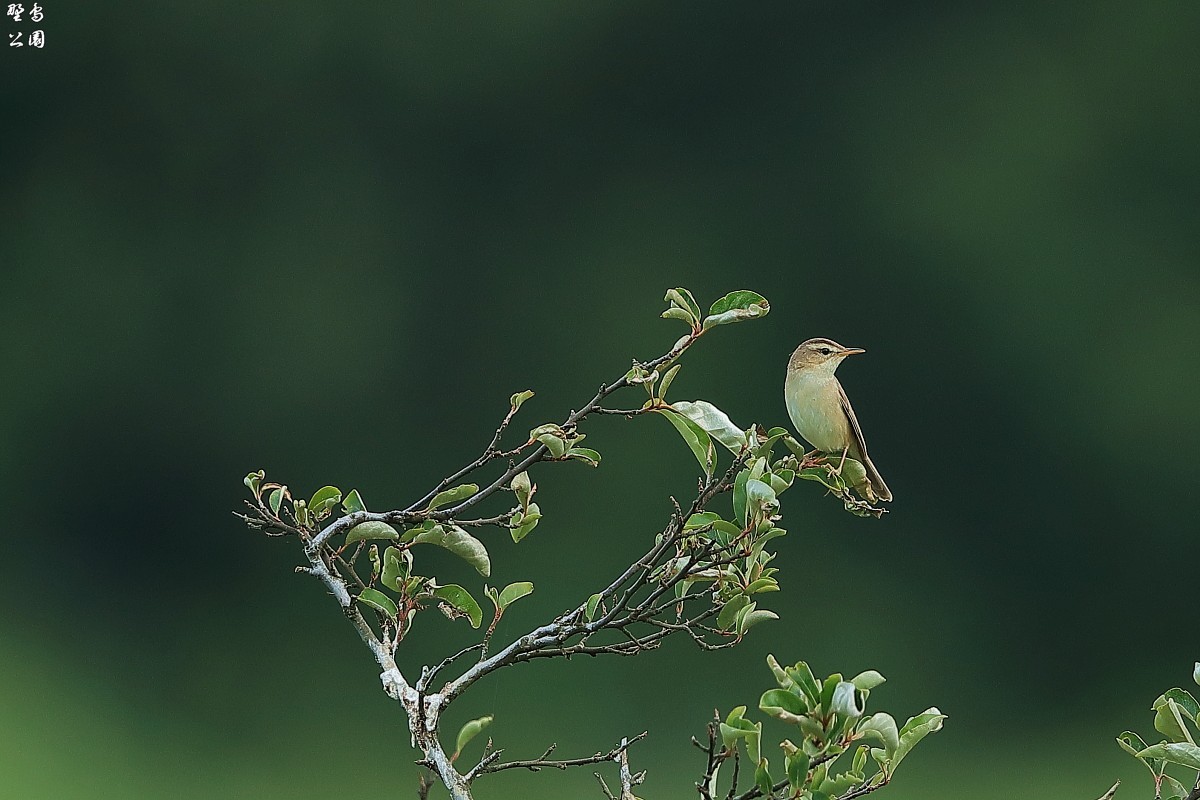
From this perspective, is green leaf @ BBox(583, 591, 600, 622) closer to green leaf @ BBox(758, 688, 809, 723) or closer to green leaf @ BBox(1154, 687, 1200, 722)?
green leaf @ BBox(758, 688, 809, 723)

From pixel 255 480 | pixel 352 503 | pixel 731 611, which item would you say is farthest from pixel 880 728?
pixel 255 480

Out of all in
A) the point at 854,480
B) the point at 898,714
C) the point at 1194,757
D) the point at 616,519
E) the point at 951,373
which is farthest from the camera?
the point at 951,373

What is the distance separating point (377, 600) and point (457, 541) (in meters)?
0.13

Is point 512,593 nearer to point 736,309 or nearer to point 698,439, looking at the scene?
point 698,439

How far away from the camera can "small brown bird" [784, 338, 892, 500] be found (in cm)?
262

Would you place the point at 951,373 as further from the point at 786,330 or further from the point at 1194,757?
the point at 1194,757

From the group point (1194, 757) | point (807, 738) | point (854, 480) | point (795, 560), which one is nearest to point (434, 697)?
point (807, 738)

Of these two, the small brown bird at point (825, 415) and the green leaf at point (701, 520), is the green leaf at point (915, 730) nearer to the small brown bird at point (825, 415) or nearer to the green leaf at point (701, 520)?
the green leaf at point (701, 520)

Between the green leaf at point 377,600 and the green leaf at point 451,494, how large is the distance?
0.13 m

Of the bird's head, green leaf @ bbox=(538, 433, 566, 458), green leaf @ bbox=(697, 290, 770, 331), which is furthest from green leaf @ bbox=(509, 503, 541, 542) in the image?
the bird's head

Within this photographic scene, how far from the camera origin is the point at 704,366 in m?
10.0

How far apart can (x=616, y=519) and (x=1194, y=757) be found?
794cm

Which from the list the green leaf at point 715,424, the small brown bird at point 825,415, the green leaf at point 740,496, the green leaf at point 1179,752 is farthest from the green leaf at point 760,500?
the small brown bird at point 825,415

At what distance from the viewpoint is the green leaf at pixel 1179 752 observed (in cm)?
174
